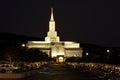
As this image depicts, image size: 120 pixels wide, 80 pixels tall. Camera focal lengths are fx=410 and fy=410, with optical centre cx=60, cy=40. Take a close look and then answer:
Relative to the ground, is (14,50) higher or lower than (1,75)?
higher

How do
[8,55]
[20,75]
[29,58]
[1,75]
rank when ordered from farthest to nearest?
1. [29,58]
2. [8,55]
3. [20,75]
4. [1,75]

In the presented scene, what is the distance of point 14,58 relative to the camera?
10006 cm

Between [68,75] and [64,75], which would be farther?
[68,75]

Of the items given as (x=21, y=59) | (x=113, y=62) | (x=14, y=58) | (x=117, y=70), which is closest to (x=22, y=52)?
(x=21, y=59)

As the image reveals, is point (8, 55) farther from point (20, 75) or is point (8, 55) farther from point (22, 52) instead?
point (20, 75)

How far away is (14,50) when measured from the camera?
103 meters

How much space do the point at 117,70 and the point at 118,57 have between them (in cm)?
2235

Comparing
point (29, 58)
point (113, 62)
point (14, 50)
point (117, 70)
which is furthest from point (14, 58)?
point (117, 70)

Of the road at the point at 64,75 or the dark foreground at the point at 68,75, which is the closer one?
the dark foreground at the point at 68,75

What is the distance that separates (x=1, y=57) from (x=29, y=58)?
21.9 meters

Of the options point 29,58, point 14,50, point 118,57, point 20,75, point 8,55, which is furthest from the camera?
point 29,58

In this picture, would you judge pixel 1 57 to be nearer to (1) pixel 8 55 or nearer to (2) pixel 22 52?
(1) pixel 8 55

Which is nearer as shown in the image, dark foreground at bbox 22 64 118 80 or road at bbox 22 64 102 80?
dark foreground at bbox 22 64 118 80

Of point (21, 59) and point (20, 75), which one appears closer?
point (20, 75)
